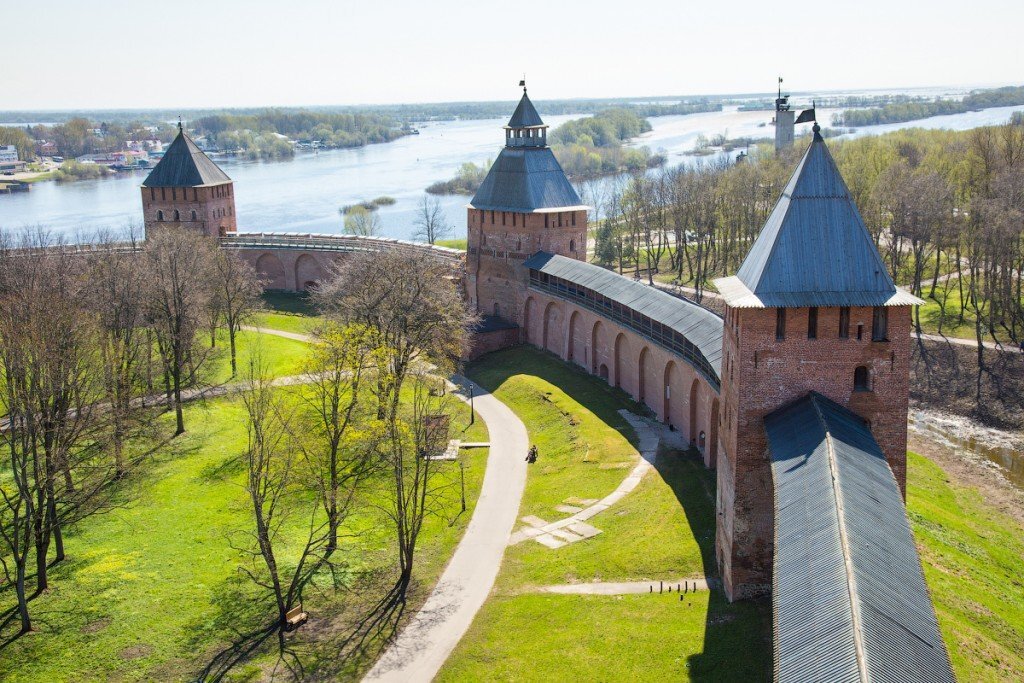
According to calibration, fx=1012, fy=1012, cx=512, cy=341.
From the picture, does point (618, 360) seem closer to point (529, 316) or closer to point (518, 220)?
point (529, 316)

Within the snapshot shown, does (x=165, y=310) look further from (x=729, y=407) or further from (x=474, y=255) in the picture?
(x=729, y=407)

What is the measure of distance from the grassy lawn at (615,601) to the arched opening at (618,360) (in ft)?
14.4

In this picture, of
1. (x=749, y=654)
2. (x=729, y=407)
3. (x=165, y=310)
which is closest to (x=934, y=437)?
(x=729, y=407)

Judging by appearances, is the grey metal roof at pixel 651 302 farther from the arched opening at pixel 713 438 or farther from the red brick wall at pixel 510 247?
the arched opening at pixel 713 438

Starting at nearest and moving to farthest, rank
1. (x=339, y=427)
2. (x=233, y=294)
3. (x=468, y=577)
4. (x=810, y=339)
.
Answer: (x=810, y=339) < (x=468, y=577) < (x=339, y=427) < (x=233, y=294)

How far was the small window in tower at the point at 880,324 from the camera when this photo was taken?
64.4 ft

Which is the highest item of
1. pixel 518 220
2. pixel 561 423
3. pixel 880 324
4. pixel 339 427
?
pixel 518 220

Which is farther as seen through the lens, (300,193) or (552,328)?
(300,193)

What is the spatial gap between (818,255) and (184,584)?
53.9 ft

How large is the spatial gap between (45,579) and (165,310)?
44.7 feet

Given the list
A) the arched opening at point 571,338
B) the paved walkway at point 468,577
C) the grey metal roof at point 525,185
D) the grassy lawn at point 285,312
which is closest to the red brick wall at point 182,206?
the grassy lawn at point 285,312

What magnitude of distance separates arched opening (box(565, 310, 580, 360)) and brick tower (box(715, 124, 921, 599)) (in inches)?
788

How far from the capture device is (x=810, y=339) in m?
19.6

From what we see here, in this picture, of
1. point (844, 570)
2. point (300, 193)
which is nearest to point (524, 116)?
point (844, 570)
